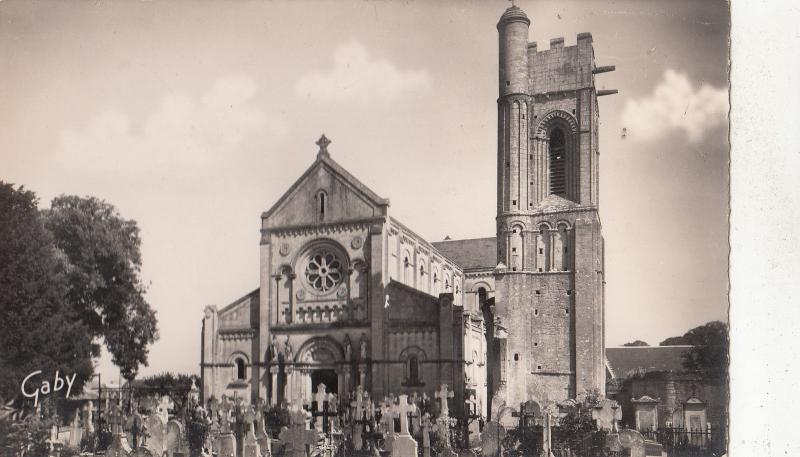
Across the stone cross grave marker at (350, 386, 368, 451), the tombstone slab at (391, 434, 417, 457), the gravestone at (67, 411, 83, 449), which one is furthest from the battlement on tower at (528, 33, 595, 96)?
the gravestone at (67, 411, 83, 449)

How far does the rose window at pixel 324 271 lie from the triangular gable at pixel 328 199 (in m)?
1.46

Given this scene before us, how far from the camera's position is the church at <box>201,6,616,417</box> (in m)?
26.2

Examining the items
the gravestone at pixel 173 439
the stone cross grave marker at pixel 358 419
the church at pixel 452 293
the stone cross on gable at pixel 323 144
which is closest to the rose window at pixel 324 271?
the church at pixel 452 293

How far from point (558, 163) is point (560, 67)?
4.09 m

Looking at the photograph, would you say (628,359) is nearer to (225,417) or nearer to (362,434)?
(362,434)

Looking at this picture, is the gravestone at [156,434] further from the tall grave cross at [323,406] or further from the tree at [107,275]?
the tree at [107,275]

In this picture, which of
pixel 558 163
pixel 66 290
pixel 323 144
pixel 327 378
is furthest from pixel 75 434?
pixel 558 163

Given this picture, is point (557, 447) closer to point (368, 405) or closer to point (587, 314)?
point (368, 405)

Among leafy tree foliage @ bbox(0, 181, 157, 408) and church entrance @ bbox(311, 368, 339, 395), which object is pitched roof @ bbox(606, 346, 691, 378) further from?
leafy tree foliage @ bbox(0, 181, 157, 408)

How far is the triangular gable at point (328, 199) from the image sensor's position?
27281 mm

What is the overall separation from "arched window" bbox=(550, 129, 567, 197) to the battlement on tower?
6.54 feet

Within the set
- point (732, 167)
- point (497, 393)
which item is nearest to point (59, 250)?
point (497, 393)

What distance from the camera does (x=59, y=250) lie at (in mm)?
28391

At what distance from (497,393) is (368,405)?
21.0 feet
